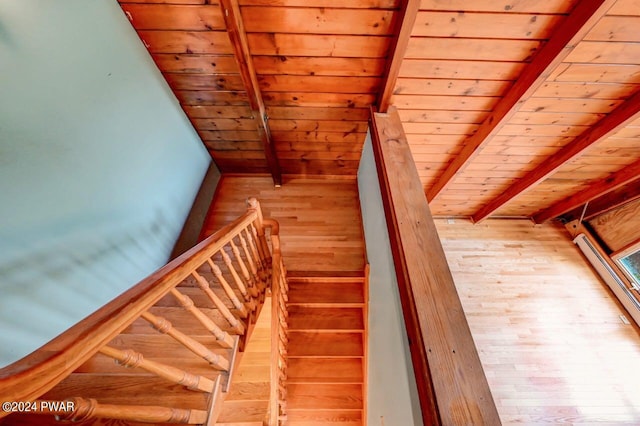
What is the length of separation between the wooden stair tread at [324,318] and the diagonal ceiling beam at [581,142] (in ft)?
7.65

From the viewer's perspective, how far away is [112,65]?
Result: 1.34 m

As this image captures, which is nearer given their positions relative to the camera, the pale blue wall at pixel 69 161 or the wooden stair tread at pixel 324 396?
the pale blue wall at pixel 69 161

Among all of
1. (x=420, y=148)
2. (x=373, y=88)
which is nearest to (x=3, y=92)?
(x=373, y=88)

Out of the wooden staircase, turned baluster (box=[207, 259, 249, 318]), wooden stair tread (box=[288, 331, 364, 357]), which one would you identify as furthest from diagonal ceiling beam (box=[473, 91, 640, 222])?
turned baluster (box=[207, 259, 249, 318])

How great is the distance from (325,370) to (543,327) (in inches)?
105

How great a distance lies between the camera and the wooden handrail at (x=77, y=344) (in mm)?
358

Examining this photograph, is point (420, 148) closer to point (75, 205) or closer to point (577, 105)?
point (577, 105)

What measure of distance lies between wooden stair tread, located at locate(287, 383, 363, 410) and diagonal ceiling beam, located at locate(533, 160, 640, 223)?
3368 mm

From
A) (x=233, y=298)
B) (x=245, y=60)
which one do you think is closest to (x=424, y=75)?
(x=245, y=60)

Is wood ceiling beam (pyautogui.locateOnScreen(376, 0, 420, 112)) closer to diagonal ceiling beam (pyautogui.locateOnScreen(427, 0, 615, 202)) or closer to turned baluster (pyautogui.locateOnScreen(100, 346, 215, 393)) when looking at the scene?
diagonal ceiling beam (pyautogui.locateOnScreen(427, 0, 615, 202))

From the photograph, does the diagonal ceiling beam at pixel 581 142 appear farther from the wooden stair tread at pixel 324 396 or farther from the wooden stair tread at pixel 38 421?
the wooden stair tread at pixel 38 421

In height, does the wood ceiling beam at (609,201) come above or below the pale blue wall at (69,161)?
above

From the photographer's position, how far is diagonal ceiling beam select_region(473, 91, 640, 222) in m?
1.57

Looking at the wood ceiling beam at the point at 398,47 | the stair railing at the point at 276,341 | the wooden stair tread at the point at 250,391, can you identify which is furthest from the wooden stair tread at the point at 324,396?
the wood ceiling beam at the point at 398,47
